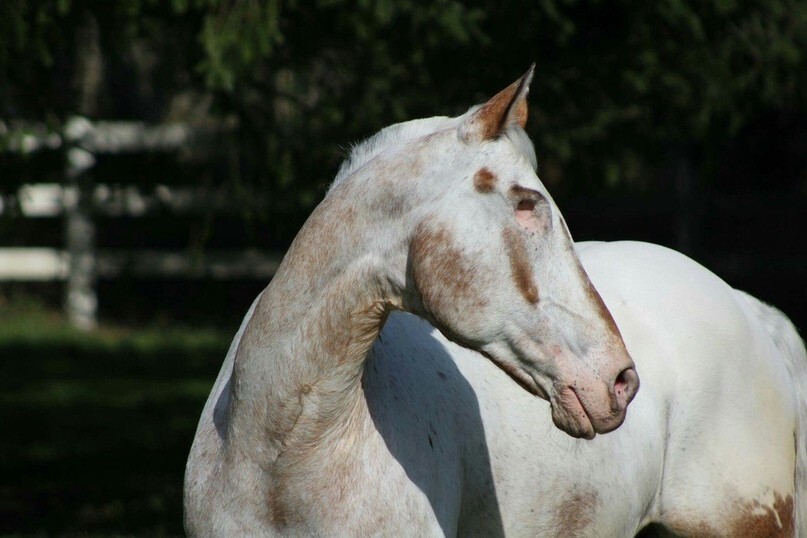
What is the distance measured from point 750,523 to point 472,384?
993mm

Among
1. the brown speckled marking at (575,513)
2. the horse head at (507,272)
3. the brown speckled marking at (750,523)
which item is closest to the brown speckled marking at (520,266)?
the horse head at (507,272)

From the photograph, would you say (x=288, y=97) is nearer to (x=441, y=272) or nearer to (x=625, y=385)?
(x=441, y=272)

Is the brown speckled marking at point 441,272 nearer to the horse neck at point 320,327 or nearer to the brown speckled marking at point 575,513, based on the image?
the horse neck at point 320,327

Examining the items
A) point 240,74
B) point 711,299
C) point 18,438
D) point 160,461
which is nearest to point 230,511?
point 711,299

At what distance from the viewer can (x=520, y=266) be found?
103 inches

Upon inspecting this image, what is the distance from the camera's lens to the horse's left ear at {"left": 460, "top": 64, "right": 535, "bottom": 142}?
8.81 feet

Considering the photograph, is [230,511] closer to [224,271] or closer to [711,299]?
[711,299]

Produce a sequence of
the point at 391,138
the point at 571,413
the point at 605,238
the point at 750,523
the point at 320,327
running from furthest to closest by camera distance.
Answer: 1. the point at 605,238
2. the point at 750,523
3. the point at 391,138
4. the point at 320,327
5. the point at 571,413

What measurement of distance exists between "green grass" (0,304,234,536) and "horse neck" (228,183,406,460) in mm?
3458

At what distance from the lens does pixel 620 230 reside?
1509cm

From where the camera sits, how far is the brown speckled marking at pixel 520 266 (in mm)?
2623

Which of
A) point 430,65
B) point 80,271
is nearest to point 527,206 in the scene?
point 430,65

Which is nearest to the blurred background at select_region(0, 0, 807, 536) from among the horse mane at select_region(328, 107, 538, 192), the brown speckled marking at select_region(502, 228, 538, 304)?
the horse mane at select_region(328, 107, 538, 192)

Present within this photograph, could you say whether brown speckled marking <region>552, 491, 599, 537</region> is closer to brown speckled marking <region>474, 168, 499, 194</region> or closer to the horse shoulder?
the horse shoulder
